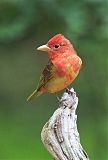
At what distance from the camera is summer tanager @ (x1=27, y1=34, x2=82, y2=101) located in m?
3.30

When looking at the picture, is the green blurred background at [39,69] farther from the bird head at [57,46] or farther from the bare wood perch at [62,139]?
the bare wood perch at [62,139]

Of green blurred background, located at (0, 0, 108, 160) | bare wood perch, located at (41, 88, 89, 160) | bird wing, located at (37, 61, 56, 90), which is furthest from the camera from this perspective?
green blurred background, located at (0, 0, 108, 160)

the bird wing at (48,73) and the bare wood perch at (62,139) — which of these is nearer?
the bare wood perch at (62,139)

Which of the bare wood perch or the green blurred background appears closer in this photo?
the bare wood perch

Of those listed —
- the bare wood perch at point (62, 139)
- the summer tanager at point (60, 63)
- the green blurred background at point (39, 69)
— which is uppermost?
→ the green blurred background at point (39, 69)

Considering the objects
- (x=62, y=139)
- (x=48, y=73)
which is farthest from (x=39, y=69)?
(x=62, y=139)

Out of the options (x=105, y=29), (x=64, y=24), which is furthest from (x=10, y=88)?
(x=105, y=29)

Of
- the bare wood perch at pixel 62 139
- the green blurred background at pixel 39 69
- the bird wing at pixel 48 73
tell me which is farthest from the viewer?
the green blurred background at pixel 39 69

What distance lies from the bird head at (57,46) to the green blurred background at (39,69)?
4.72 feet

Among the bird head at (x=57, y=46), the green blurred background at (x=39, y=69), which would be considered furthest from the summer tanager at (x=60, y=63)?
the green blurred background at (x=39, y=69)

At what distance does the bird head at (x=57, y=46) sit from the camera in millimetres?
3295

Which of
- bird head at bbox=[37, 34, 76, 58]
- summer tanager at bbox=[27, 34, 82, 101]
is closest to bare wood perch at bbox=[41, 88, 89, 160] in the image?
summer tanager at bbox=[27, 34, 82, 101]

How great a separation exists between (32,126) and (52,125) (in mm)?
3817

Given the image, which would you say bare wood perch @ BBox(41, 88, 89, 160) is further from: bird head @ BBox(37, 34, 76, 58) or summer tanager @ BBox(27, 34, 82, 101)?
bird head @ BBox(37, 34, 76, 58)
